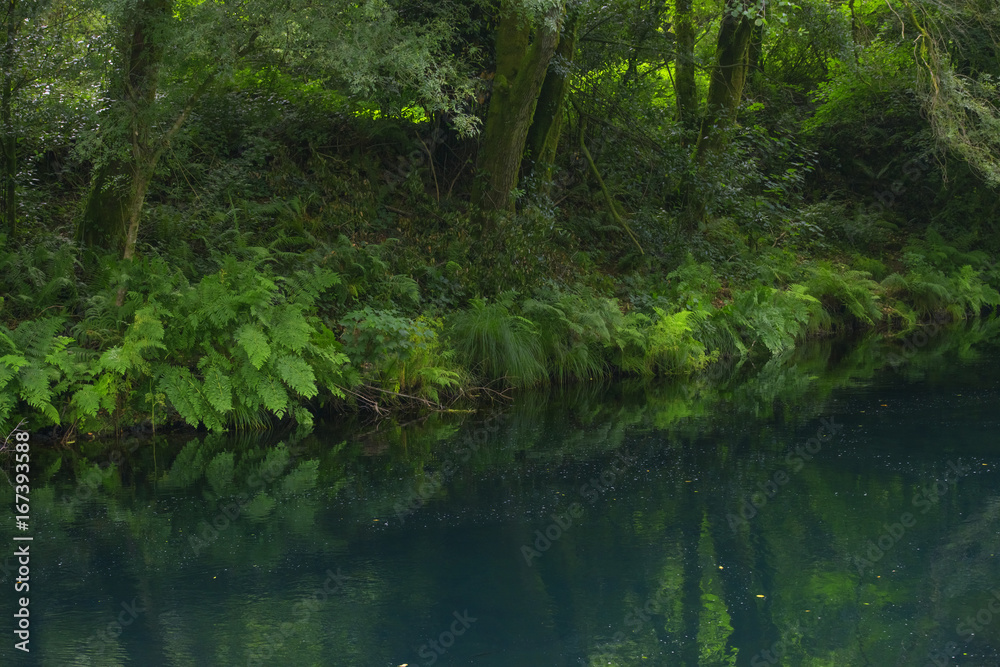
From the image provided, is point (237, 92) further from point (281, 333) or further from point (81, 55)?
point (281, 333)

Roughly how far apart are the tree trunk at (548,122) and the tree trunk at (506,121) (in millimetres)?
604

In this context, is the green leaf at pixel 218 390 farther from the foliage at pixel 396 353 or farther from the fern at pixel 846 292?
the fern at pixel 846 292

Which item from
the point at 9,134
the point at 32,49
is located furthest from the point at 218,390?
the point at 9,134

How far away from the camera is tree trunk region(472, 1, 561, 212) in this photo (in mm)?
13719

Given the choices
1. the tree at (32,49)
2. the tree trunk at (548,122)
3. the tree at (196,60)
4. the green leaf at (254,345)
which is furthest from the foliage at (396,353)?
the tree trunk at (548,122)

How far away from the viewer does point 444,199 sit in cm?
1477

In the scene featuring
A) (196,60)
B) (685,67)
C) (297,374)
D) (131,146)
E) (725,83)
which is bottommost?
(297,374)

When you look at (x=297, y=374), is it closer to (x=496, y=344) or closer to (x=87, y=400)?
(x=87, y=400)

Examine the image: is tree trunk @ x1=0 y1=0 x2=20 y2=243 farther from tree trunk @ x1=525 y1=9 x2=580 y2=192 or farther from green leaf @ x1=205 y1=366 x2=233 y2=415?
tree trunk @ x1=525 y1=9 x2=580 y2=192

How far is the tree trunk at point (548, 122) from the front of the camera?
14641 millimetres

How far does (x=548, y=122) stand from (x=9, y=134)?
7.67 meters

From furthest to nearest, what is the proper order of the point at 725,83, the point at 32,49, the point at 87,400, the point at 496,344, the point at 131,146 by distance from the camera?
1. the point at 725,83
2. the point at 496,344
3. the point at 32,49
4. the point at 131,146
5. the point at 87,400

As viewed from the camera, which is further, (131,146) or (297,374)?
(131,146)

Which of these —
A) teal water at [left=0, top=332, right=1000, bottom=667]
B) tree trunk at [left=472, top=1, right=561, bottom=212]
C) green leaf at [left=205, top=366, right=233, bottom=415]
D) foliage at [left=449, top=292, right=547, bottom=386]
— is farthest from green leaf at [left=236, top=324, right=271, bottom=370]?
tree trunk at [left=472, top=1, right=561, bottom=212]
